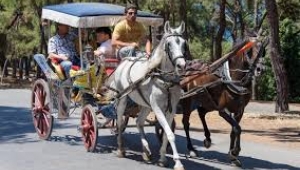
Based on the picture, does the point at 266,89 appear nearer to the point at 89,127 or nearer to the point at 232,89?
the point at 89,127

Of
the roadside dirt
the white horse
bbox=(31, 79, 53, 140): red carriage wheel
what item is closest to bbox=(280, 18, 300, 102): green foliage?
the roadside dirt

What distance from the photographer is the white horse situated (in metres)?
9.05

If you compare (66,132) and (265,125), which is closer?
(66,132)

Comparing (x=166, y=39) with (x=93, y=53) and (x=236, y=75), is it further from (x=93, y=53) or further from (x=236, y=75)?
(x=93, y=53)

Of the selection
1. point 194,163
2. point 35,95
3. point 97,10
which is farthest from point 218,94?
point 35,95

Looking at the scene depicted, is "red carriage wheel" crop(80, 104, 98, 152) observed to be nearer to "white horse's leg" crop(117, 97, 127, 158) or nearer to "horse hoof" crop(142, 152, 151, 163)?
"white horse's leg" crop(117, 97, 127, 158)

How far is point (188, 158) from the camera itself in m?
11.0

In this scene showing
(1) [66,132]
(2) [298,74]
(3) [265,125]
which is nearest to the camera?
(1) [66,132]

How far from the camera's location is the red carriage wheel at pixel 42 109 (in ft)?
41.1

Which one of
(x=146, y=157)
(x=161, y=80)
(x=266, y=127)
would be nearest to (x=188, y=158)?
(x=146, y=157)

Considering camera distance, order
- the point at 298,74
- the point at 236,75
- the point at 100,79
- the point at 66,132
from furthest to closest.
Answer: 1. the point at 298,74
2. the point at 66,132
3. the point at 100,79
4. the point at 236,75

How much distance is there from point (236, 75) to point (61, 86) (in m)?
3.86

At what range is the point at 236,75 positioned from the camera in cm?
1008

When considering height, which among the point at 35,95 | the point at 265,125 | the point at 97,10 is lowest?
the point at 265,125
